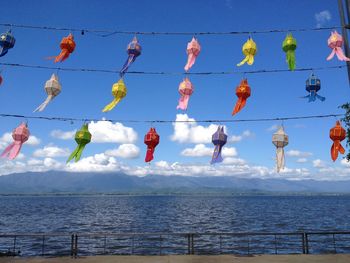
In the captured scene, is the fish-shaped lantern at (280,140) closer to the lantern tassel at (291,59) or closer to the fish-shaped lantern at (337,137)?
the fish-shaped lantern at (337,137)

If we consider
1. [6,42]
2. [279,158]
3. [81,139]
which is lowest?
[279,158]

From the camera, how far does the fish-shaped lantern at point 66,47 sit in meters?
8.85

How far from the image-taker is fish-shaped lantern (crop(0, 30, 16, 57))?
8852 mm

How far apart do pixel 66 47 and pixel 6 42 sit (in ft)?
5.28

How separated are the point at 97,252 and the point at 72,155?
18732 mm

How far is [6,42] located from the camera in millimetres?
8891

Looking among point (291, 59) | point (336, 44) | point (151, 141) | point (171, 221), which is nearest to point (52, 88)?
point (151, 141)

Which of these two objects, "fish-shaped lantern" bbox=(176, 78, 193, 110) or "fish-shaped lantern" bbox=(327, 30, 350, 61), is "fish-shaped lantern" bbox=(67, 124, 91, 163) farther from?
"fish-shaped lantern" bbox=(327, 30, 350, 61)

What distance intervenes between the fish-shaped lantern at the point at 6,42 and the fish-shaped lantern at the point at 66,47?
1.37 m

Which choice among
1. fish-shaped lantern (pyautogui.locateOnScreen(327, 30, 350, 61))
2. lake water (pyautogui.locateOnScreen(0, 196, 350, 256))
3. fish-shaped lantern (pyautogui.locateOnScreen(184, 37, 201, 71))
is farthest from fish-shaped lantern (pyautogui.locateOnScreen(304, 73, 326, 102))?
lake water (pyautogui.locateOnScreen(0, 196, 350, 256))

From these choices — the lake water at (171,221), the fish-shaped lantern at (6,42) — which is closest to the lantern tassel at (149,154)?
the fish-shaped lantern at (6,42)

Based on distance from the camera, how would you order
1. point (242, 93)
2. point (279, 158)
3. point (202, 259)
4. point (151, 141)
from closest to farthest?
point (279, 158), point (242, 93), point (151, 141), point (202, 259)

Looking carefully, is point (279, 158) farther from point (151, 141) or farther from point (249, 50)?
point (151, 141)

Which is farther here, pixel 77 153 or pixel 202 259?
pixel 202 259
